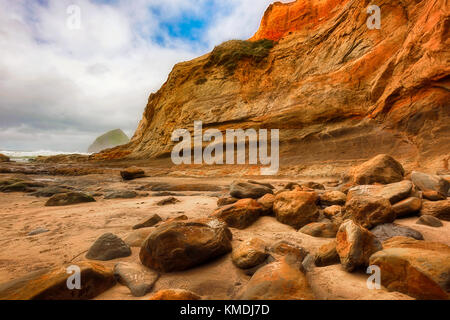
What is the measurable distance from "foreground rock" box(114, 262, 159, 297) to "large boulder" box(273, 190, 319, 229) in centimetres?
184

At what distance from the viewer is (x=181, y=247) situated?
73.9 inches

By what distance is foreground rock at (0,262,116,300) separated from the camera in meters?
1.33

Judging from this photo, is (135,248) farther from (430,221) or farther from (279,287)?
(430,221)

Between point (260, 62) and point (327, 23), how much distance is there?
183 inches

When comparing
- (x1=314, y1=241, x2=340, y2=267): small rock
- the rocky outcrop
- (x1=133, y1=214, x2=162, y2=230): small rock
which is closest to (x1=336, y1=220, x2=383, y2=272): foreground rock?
(x1=314, y1=241, x2=340, y2=267): small rock

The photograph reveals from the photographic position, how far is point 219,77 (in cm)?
1659

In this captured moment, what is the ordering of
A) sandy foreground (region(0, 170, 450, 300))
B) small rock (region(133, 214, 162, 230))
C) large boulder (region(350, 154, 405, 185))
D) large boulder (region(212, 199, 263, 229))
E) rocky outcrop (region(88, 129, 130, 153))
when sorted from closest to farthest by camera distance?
sandy foreground (region(0, 170, 450, 300)) < large boulder (region(212, 199, 263, 229)) < small rock (region(133, 214, 162, 230)) < large boulder (region(350, 154, 405, 185)) < rocky outcrop (region(88, 129, 130, 153))

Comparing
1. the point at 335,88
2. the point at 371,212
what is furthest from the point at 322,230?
the point at 335,88

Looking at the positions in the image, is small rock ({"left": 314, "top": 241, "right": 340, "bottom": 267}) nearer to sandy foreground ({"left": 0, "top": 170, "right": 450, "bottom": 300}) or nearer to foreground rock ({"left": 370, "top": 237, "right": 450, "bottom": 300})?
sandy foreground ({"left": 0, "top": 170, "right": 450, "bottom": 300})

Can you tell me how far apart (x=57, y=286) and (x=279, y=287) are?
56.3 inches

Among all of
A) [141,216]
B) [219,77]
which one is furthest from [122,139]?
[141,216]

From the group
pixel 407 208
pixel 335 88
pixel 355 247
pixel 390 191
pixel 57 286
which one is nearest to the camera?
pixel 57 286

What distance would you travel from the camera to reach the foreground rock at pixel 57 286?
1330 millimetres

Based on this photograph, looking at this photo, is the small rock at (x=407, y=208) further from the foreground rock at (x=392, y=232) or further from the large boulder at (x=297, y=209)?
the large boulder at (x=297, y=209)
